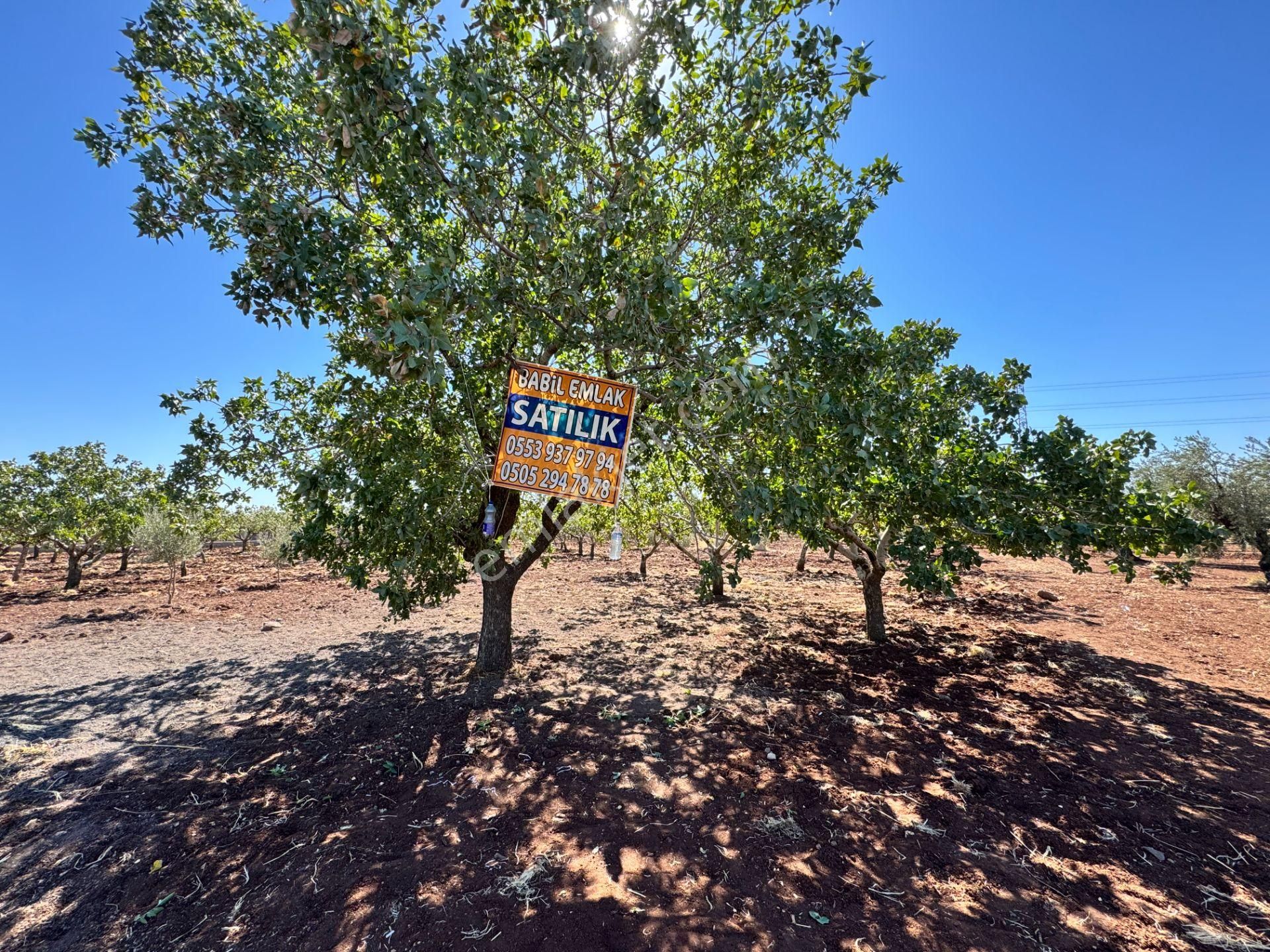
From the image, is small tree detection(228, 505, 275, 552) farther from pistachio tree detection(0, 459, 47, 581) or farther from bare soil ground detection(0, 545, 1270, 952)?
bare soil ground detection(0, 545, 1270, 952)

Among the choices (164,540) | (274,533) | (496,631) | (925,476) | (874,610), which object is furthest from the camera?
(274,533)

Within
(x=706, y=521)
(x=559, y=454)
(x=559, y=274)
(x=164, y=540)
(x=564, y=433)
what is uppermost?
(x=559, y=274)

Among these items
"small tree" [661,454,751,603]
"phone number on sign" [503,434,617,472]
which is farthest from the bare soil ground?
"phone number on sign" [503,434,617,472]

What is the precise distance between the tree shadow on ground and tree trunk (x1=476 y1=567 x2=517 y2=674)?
1.42ft

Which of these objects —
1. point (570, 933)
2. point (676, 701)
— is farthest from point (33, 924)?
point (676, 701)

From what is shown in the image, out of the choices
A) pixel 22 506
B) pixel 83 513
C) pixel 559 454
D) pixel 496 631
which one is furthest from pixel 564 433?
pixel 22 506

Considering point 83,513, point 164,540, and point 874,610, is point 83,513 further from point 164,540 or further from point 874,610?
point 874,610

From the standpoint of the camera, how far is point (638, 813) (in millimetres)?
4324

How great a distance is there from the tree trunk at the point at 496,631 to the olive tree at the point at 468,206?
1571 millimetres

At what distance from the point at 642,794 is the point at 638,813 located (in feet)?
1.04

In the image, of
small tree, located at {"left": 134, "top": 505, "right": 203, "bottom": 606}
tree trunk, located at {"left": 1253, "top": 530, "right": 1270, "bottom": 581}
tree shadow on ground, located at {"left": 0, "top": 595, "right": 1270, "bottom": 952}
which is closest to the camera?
tree shadow on ground, located at {"left": 0, "top": 595, "right": 1270, "bottom": 952}

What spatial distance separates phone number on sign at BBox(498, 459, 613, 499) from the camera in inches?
174

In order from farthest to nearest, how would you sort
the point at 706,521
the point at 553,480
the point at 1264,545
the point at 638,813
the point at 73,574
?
the point at 1264,545, the point at 73,574, the point at 706,521, the point at 553,480, the point at 638,813

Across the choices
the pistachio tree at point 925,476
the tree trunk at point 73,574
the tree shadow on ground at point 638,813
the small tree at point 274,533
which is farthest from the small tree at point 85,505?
the pistachio tree at point 925,476
